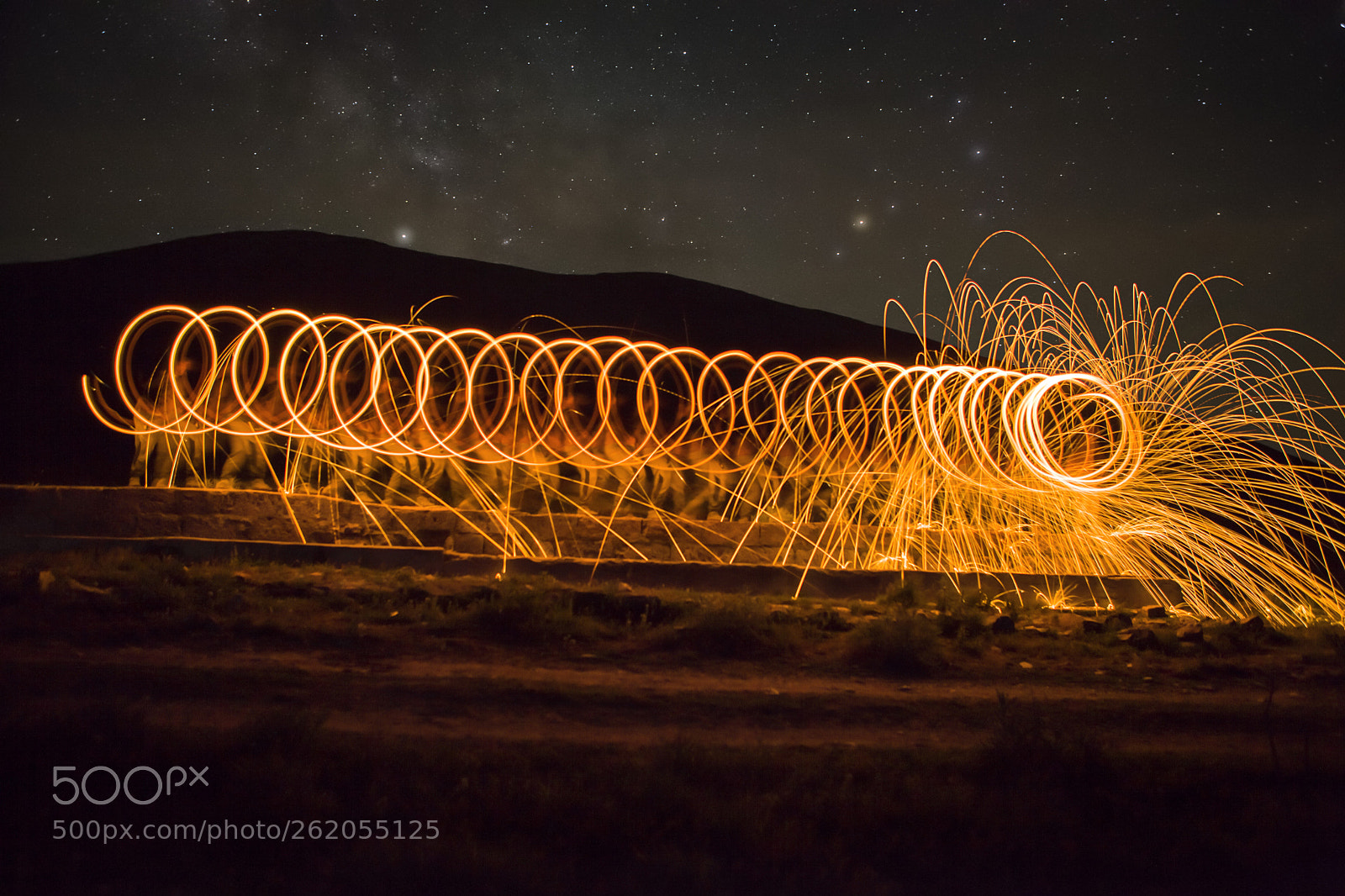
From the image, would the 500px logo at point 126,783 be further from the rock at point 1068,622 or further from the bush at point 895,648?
the rock at point 1068,622

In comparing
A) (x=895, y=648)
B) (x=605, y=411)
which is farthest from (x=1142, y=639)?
(x=605, y=411)

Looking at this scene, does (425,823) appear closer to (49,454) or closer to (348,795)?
(348,795)

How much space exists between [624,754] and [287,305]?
4112 centimetres

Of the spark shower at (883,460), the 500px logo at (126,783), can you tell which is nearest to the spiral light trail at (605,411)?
the spark shower at (883,460)

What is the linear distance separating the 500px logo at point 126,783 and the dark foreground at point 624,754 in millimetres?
21

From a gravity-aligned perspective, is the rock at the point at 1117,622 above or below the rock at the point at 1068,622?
above

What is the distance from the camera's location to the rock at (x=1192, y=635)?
10203 mm

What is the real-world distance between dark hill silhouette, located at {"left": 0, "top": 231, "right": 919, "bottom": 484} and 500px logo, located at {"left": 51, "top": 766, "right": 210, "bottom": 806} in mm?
26162

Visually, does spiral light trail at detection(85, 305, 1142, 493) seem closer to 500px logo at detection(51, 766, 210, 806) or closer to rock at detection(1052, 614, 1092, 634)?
rock at detection(1052, 614, 1092, 634)

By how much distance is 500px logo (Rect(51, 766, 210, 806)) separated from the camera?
4410mm

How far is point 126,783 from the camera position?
15.0ft

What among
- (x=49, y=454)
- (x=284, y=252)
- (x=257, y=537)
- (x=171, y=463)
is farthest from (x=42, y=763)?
(x=284, y=252)

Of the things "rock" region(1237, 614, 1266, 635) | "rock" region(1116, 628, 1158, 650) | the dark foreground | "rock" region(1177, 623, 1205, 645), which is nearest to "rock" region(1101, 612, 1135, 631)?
"rock" region(1116, 628, 1158, 650)

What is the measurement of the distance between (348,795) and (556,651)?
412cm
